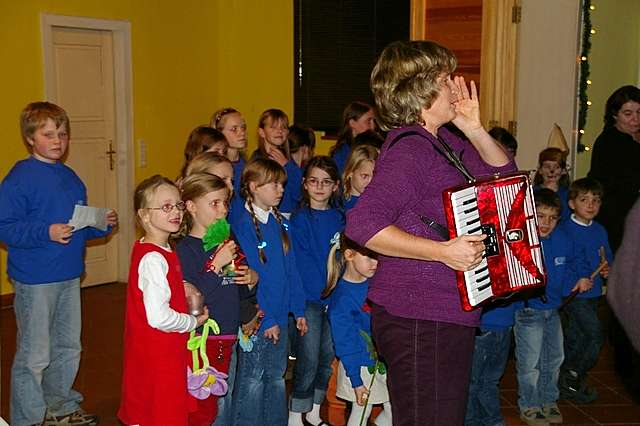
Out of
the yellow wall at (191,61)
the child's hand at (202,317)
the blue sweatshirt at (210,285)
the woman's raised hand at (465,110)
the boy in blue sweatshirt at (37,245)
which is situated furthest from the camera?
the yellow wall at (191,61)

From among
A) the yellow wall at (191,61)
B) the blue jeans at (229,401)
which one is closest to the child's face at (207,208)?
the blue jeans at (229,401)

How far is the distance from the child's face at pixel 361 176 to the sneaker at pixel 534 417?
138 centimetres

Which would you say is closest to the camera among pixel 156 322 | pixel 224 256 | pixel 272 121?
pixel 156 322

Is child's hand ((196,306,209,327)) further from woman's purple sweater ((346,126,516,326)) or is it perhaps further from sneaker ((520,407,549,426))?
sneaker ((520,407,549,426))

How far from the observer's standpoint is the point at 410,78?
8.60ft

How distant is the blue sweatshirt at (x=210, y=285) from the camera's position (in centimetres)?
354

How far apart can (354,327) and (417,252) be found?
1.51 metres

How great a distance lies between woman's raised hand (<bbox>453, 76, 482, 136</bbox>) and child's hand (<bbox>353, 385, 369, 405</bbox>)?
1.41 metres

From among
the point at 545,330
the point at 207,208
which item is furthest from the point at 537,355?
the point at 207,208

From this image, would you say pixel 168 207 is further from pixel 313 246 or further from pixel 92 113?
pixel 92 113

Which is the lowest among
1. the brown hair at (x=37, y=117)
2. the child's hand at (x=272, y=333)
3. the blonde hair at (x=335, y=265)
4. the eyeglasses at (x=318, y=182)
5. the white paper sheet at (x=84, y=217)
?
the child's hand at (x=272, y=333)

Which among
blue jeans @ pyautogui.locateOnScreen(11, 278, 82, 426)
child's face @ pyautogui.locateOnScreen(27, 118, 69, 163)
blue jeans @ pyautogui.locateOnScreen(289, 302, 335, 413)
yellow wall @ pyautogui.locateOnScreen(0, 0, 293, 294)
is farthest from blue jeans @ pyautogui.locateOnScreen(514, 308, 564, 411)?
yellow wall @ pyautogui.locateOnScreen(0, 0, 293, 294)

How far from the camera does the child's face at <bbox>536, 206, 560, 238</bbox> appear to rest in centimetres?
435

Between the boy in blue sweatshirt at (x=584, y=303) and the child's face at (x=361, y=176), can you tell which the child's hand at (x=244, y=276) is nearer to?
the child's face at (x=361, y=176)
